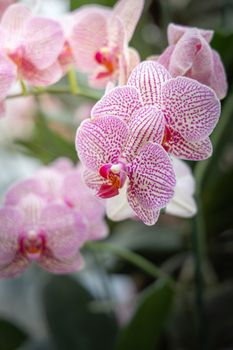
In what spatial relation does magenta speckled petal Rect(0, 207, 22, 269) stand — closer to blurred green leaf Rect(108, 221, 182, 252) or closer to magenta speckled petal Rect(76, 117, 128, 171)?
magenta speckled petal Rect(76, 117, 128, 171)

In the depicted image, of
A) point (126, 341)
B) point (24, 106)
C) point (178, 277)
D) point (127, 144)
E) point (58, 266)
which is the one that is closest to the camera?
point (127, 144)

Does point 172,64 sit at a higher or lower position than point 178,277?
higher

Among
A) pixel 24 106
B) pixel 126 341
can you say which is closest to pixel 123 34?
pixel 126 341

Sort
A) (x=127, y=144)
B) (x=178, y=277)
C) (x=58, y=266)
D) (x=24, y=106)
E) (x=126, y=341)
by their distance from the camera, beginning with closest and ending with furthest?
(x=127, y=144), (x=58, y=266), (x=126, y=341), (x=178, y=277), (x=24, y=106)

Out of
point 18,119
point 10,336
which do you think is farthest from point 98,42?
point 18,119

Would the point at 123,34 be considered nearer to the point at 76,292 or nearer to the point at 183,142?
the point at 183,142

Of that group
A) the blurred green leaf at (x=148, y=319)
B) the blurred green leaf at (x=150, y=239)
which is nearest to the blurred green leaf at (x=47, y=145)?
the blurred green leaf at (x=150, y=239)

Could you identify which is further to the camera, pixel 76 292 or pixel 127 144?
pixel 76 292
